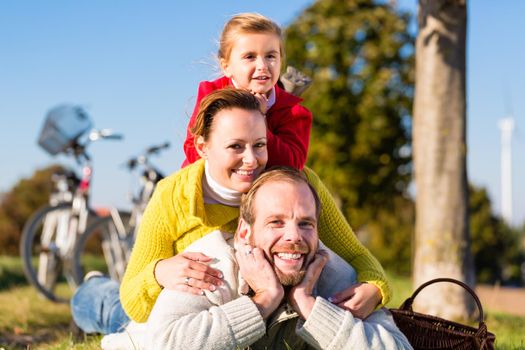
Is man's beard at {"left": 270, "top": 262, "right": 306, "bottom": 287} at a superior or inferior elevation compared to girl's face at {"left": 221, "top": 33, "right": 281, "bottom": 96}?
inferior

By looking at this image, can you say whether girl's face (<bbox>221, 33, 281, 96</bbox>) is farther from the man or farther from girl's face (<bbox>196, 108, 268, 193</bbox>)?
the man

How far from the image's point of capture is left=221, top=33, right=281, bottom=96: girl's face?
3217mm

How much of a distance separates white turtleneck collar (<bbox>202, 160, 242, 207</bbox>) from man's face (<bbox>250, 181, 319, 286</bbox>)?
207 millimetres

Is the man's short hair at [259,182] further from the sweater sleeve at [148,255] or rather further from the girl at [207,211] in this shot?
the sweater sleeve at [148,255]

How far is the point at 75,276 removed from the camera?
725cm

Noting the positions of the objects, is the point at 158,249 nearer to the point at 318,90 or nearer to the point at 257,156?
the point at 257,156

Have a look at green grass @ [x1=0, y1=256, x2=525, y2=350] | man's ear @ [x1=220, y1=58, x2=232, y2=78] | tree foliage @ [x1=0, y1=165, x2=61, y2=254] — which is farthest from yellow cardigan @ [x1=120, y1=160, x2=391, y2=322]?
tree foliage @ [x1=0, y1=165, x2=61, y2=254]

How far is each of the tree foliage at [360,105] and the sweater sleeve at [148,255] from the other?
46.0ft

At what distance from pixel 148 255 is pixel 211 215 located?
33 centimetres

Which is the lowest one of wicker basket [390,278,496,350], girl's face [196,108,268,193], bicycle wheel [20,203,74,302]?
bicycle wheel [20,203,74,302]

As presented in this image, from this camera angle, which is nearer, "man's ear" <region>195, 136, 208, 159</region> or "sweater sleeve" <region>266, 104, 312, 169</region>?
"man's ear" <region>195, 136, 208, 159</region>

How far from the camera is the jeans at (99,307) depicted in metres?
4.24

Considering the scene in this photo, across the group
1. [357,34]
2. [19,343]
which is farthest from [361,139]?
[19,343]

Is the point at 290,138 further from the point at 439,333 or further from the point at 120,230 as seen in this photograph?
the point at 120,230
